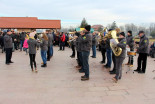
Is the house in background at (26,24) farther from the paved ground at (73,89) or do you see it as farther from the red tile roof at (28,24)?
the paved ground at (73,89)

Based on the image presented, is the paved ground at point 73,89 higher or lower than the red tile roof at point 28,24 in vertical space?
lower

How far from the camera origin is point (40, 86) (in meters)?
4.78

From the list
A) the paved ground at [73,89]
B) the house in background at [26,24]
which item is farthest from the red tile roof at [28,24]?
the paved ground at [73,89]

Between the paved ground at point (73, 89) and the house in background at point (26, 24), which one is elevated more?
the house in background at point (26, 24)

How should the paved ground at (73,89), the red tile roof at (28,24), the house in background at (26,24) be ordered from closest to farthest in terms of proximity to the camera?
1. the paved ground at (73,89)
2. the house in background at (26,24)
3. the red tile roof at (28,24)

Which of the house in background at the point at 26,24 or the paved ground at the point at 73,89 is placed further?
the house in background at the point at 26,24

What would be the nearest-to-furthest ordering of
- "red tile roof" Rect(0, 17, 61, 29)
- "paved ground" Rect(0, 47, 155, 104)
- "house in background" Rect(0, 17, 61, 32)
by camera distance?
"paved ground" Rect(0, 47, 155, 104), "house in background" Rect(0, 17, 61, 32), "red tile roof" Rect(0, 17, 61, 29)

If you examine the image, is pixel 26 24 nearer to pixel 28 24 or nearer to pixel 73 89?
pixel 28 24

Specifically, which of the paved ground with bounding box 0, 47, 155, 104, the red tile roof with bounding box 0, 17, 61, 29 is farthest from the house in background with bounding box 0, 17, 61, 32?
the paved ground with bounding box 0, 47, 155, 104

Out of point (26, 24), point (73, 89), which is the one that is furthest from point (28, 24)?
point (73, 89)

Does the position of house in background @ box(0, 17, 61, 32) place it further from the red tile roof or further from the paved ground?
the paved ground

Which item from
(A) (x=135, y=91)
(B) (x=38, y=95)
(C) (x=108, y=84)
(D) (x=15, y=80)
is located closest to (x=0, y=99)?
(B) (x=38, y=95)

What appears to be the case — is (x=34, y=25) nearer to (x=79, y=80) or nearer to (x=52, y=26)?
(x=52, y=26)

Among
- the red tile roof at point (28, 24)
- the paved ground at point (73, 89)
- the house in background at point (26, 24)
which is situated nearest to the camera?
the paved ground at point (73, 89)
